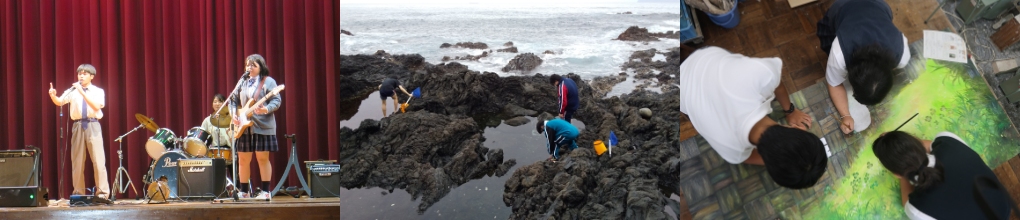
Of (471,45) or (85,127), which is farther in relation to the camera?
(85,127)

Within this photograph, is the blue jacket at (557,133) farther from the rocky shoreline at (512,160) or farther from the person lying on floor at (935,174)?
the person lying on floor at (935,174)

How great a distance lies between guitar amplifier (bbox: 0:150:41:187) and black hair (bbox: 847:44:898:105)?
4036 millimetres

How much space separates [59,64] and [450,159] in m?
2.43

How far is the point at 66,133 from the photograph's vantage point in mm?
4066

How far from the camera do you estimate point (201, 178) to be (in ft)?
12.4

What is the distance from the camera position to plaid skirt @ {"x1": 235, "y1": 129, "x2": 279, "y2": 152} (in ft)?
12.6

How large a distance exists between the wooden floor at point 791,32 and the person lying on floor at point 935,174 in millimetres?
444

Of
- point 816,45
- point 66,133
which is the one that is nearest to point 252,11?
point 66,133

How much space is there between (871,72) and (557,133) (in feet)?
4.46

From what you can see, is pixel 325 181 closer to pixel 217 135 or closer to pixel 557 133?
pixel 217 135

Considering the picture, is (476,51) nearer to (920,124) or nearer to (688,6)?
(688,6)

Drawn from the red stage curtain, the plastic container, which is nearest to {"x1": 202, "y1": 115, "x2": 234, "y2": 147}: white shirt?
the red stage curtain

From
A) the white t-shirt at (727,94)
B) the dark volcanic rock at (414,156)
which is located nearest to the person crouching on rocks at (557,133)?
the dark volcanic rock at (414,156)

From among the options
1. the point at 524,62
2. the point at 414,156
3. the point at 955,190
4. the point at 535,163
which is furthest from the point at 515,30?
the point at 955,190
